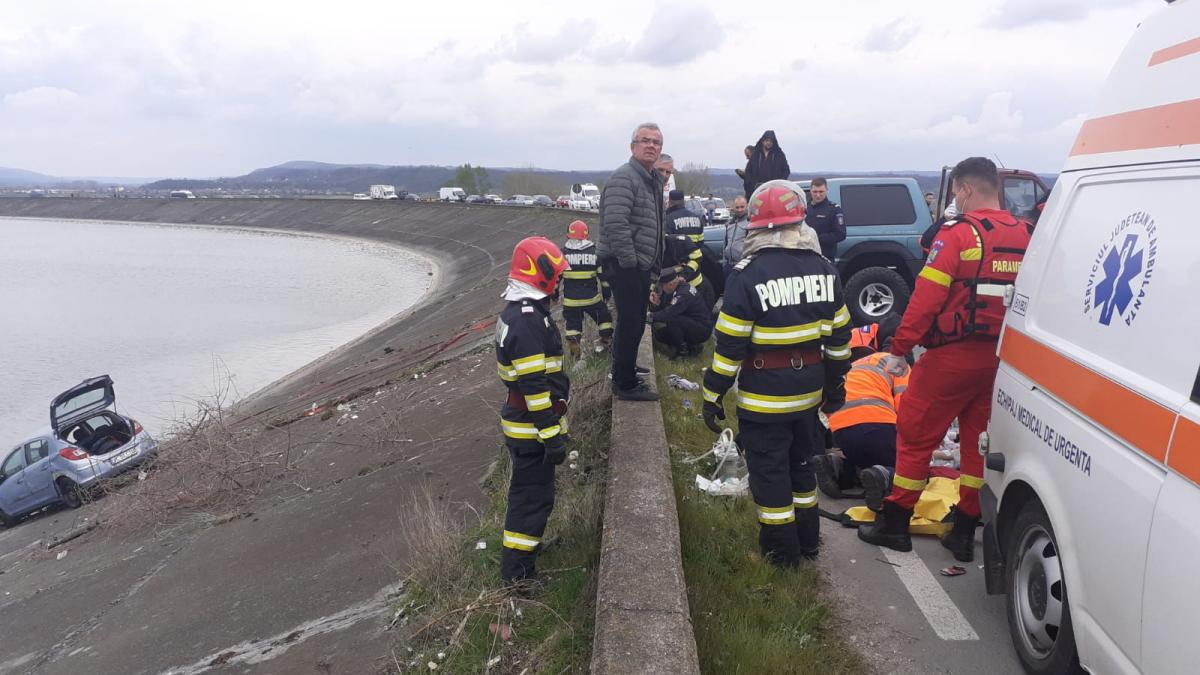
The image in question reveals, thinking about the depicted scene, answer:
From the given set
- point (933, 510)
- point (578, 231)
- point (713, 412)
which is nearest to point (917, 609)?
point (933, 510)

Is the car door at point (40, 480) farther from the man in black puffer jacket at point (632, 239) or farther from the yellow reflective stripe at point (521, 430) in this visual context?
the yellow reflective stripe at point (521, 430)

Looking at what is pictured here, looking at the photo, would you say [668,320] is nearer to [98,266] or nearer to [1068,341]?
[1068,341]

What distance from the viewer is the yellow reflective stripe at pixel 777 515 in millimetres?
3748

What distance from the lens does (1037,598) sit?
2887 millimetres

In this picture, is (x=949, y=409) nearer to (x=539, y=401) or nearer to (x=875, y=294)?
(x=539, y=401)

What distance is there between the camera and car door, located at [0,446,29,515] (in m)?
13.0

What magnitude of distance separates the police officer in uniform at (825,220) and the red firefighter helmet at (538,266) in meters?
5.27

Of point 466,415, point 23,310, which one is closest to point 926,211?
point 466,415

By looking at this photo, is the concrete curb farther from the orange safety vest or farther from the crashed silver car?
the crashed silver car

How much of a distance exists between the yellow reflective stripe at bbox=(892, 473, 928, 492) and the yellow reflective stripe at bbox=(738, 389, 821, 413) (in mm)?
779

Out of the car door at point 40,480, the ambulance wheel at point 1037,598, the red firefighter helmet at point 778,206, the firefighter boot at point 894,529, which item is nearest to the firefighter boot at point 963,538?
the firefighter boot at point 894,529

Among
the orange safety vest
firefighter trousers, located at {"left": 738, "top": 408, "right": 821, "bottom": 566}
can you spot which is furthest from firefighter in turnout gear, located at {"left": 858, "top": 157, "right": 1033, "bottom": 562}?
the orange safety vest

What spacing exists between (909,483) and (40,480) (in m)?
14.2

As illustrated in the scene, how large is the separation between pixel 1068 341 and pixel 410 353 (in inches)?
593
